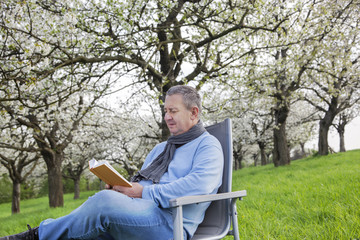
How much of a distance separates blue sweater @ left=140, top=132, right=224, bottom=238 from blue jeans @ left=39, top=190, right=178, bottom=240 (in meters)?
0.12

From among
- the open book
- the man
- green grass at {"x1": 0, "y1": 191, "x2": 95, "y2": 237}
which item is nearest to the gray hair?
the man

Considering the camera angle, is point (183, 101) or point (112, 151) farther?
point (112, 151)

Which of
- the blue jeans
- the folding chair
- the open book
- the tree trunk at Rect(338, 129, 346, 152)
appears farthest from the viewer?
the tree trunk at Rect(338, 129, 346, 152)

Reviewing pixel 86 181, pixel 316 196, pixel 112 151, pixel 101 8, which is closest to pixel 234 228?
pixel 316 196

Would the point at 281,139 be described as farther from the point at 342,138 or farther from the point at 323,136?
the point at 342,138

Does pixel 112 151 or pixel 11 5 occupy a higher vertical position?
pixel 11 5

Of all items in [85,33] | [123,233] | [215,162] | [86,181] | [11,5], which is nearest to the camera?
[123,233]

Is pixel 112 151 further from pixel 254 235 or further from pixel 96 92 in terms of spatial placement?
pixel 254 235

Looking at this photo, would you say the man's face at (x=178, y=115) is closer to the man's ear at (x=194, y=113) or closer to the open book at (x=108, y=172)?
the man's ear at (x=194, y=113)

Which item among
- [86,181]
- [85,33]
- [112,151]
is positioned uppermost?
[85,33]

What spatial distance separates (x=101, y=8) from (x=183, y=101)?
197 inches

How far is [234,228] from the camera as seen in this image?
2.39 meters

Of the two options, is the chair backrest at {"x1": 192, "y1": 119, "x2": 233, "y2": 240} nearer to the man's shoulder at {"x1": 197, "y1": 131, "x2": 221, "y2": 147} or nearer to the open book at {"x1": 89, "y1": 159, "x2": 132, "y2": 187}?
the man's shoulder at {"x1": 197, "y1": 131, "x2": 221, "y2": 147}

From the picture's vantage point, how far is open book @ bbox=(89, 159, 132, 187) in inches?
79.7
